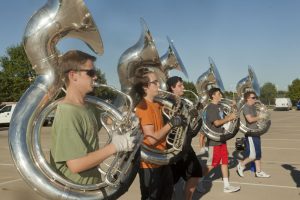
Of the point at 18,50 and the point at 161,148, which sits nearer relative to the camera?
the point at 161,148

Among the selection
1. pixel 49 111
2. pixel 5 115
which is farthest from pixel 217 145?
pixel 5 115

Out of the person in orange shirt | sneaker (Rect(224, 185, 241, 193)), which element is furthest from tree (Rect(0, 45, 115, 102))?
the person in orange shirt

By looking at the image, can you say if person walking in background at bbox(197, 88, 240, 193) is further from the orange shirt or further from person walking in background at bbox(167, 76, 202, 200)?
the orange shirt

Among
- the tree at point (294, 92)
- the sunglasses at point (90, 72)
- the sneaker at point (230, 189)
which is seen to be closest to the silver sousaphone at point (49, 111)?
the sunglasses at point (90, 72)

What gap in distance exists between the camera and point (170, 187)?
128 inches

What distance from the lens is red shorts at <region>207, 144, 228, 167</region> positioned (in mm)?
5234

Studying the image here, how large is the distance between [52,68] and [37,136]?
0.43 meters

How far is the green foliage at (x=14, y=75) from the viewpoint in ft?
105

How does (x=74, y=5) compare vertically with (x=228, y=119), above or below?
above

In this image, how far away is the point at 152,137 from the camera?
314 cm

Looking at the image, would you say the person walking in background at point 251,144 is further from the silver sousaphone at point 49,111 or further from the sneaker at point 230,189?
the silver sousaphone at point 49,111

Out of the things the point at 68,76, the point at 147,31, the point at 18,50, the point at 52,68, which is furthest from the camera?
the point at 18,50

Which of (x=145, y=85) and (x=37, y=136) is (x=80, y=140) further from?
(x=145, y=85)

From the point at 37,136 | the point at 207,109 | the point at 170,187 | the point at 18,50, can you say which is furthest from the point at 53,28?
the point at 18,50
